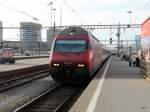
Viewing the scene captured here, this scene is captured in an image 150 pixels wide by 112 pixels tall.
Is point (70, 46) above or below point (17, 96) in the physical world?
above

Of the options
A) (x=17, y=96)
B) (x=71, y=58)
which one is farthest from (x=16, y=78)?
(x=17, y=96)

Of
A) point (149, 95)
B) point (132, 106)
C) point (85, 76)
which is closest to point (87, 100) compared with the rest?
point (132, 106)

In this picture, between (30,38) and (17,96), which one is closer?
(17,96)

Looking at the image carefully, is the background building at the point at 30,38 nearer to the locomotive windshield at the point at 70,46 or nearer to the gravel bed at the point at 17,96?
the locomotive windshield at the point at 70,46

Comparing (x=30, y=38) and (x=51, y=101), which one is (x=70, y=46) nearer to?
(x=51, y=101)

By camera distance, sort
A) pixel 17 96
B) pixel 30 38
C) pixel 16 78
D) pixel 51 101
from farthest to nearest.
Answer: pixel 30 38
pixel 16 78
pixel 17 96
pixel 51 101

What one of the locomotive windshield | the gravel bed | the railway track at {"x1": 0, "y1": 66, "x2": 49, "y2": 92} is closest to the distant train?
the locomotive windshield

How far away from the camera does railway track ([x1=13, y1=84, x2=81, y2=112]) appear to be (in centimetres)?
1438

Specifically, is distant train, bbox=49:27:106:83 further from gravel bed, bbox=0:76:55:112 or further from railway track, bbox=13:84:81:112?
gravel bed, bbox=0:76:55:112

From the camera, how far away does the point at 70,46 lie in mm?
22594

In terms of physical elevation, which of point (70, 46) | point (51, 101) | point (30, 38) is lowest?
point (51, 101)

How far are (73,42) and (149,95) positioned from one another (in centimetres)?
869

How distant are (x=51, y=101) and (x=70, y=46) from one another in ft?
20.4

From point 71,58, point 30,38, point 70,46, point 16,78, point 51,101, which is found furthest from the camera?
point 30,38
